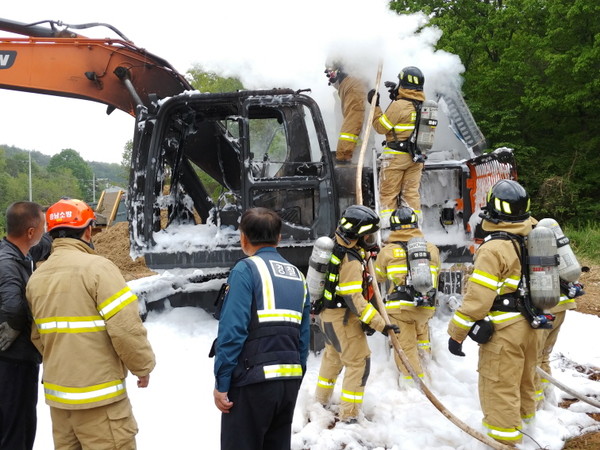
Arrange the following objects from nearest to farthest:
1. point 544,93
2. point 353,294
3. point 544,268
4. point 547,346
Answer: point 544,268 < point 353,294 < point 547,346 < point 544,93

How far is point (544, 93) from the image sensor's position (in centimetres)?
1576

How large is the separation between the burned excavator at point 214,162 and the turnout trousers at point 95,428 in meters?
3.03

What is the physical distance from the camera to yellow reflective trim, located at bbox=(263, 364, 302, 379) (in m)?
2.71

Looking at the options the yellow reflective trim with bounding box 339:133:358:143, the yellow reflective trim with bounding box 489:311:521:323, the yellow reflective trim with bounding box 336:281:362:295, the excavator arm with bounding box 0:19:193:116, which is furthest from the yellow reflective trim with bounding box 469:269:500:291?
the excavator arm with bounding box 0:19:193:116

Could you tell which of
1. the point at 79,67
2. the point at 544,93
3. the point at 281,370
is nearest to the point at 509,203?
the point at 281,370

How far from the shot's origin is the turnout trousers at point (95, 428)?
9.30 feet

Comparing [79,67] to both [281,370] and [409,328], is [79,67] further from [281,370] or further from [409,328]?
[281,370]

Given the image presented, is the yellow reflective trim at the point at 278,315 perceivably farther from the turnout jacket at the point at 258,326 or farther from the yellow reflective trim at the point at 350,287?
the yellow reflective trim at the point at 350,287

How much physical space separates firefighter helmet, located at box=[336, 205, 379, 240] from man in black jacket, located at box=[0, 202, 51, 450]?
2.14 meters

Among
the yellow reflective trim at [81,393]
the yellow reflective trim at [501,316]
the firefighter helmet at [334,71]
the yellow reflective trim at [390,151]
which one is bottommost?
the yellow reflective trim at [81,393]

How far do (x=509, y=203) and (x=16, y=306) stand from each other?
10.1 feet

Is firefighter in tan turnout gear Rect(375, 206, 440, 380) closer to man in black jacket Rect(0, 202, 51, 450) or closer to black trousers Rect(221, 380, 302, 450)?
black trousers Rect(221, 380, 302, 450)

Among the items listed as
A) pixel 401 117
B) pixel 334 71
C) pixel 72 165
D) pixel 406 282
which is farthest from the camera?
pixel 72 165

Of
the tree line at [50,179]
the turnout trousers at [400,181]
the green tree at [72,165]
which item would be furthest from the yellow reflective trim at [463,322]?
the green tree at [72,165]
